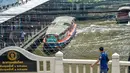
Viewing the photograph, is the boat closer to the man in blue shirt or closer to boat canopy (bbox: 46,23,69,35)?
boat canopy (bbox: 46,23,69,35)

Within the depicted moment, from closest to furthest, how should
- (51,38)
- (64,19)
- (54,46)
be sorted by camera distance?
(54,46) < (51,38) < (64,19)

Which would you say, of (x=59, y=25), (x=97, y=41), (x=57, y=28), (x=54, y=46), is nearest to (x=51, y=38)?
(x=54, y=46)

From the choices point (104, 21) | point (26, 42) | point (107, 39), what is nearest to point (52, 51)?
point (26, 42)

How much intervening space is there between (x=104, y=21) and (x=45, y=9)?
298 cm

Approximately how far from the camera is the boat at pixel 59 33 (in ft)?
34.9

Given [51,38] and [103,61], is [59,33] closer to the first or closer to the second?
[51,38]

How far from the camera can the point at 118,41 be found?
452 inches

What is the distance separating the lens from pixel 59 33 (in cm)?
1135

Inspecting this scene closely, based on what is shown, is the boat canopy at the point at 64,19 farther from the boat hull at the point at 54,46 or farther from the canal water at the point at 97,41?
the boat hull at the point at 54,46

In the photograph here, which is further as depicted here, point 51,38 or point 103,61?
point 51,38

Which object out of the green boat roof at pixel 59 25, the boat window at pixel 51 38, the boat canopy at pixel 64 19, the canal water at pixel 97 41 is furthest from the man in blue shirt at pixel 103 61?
the boat canopy at pixel 64 19

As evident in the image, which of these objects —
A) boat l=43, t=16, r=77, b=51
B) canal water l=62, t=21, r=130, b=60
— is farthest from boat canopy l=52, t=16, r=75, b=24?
canal water l=62, t=21, r=130, b=60

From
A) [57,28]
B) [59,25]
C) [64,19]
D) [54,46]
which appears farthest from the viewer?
[64,19]

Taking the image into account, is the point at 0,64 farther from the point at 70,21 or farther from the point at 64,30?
the point at 70,21
